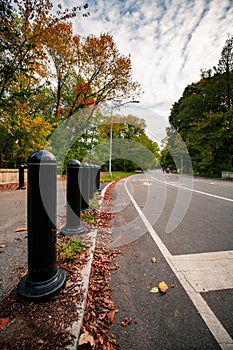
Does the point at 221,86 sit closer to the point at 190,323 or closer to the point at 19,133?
the point at 19,133

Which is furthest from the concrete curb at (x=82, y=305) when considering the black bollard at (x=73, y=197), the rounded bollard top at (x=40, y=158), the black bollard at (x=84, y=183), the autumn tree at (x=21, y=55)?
the autumn tree at (x=21, y=55)

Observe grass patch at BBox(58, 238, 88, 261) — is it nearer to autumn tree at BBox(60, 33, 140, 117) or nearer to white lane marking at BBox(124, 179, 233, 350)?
white lane marking at BBox(124, 179, 233, 350)

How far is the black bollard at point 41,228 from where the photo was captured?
1.85m

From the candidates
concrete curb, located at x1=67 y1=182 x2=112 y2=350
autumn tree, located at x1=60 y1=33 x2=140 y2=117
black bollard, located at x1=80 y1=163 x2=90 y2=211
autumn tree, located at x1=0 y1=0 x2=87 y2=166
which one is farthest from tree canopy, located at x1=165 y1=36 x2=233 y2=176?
concrete curb, located at x1=67 y1=182 x2=112 y2=350

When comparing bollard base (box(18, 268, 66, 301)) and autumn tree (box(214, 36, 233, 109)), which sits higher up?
autumn tree (box(214, 36, 233, 109))

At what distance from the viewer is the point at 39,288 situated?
1882mm

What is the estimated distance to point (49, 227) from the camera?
1.94 meters

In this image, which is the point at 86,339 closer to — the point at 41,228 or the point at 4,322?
the point at 4,322

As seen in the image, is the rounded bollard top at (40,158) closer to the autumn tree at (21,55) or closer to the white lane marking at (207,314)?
the white lane marking at (207,314)


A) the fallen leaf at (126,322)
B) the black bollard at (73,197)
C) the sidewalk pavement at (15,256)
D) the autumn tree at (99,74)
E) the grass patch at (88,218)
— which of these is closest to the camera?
the fallen leaf at (126,322)

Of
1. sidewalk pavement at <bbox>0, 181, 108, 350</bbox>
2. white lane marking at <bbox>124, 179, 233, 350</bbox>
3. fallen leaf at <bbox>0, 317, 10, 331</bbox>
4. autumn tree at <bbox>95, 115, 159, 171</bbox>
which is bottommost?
white lane marking at <bbox>124, 179, 233, 350</bbox>

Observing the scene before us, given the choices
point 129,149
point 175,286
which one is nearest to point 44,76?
point 175,286

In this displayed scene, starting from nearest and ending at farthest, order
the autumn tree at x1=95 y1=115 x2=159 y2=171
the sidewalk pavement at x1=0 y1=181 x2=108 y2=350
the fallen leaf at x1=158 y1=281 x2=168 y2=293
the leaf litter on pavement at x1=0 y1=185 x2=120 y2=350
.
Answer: the leaf litter on pavement at x1=0 y1=185 x2=120 y2=350 → the sidewalk pavement at x1=0 y1=181 x2=108 y2=350 → the fallen leaf at x1=158 y1=281 x2=168 y2=293 → the autumn tree at x1=95 y1=115 x2=159 y2=171

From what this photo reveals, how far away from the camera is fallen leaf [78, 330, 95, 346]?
4.75ft
